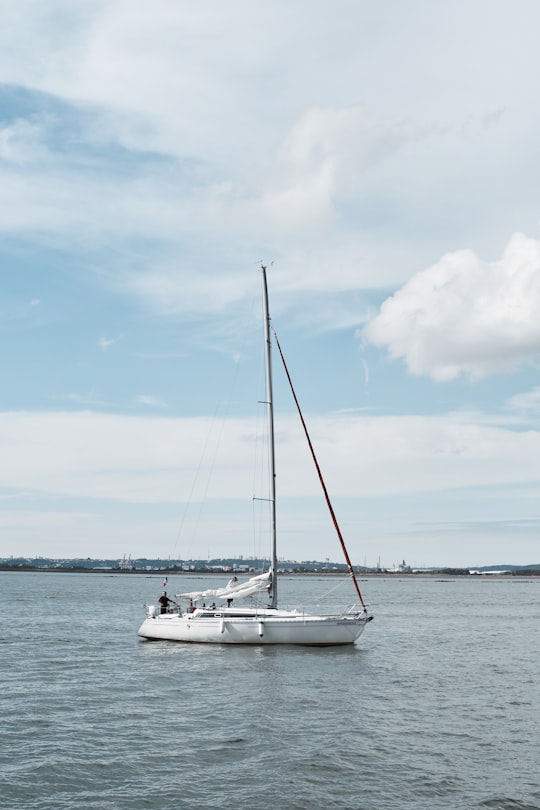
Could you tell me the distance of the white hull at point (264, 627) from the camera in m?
47.2

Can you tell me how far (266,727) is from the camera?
27.9 m

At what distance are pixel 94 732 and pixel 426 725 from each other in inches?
464

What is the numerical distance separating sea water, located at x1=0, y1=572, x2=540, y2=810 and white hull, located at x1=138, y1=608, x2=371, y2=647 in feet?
2.76

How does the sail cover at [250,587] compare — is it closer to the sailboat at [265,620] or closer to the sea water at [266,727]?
the sailboat at [265,620]

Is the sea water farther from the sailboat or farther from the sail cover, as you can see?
the sail cover

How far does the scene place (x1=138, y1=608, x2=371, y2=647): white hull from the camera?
4716cm

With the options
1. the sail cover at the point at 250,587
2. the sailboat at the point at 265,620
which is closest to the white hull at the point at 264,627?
the sailboat at the point at 265,620

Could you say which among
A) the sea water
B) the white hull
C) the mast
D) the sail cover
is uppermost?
the mast

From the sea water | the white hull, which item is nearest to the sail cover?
the white hull

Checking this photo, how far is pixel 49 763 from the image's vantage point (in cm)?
2289

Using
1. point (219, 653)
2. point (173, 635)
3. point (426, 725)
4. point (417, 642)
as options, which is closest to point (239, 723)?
point (426, 725)

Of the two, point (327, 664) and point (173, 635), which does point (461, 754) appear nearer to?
point (327, 664)

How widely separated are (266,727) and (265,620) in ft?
63.6

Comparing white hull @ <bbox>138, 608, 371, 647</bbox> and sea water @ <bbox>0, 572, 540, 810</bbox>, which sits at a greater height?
white hull @ <bbox>138, 608, 371, 647</bbox>
